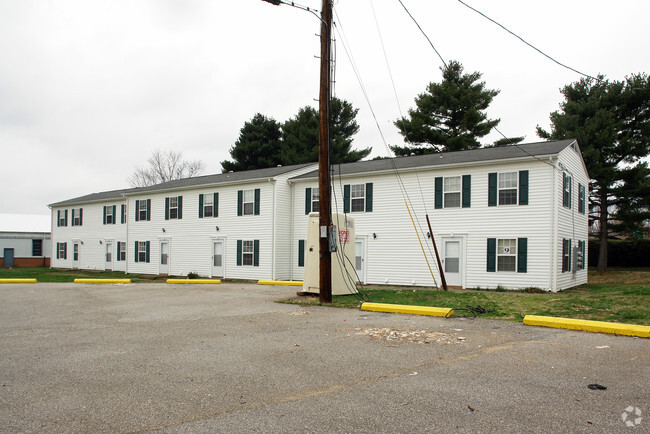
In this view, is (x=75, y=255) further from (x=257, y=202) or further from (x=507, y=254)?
(x=507, y=254)

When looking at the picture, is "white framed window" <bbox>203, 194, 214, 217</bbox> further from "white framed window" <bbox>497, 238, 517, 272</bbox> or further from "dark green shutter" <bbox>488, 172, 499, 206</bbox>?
"white framed window" <bbox>497, 238, 517, 272</bbox>

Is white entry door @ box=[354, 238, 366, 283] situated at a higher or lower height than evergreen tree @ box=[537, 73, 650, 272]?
lower

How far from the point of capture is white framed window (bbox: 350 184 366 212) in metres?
21.6

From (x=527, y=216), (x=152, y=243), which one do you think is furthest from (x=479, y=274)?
(x=152, y=243)

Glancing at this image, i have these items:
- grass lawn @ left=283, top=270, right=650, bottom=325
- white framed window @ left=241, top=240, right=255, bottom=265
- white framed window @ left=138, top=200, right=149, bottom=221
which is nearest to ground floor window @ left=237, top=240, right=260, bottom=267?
white framed window @ left=241, top=240, right=255, bottom=265

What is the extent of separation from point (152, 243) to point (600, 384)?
89.4 ft

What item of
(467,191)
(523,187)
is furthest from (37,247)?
(523,187)

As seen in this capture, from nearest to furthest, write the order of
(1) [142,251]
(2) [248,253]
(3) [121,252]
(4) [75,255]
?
1. (2) [248,253]
2. (1) [142,251]
3. (3) [121,252]
4. (4) [75,255]

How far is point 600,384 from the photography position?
4.99m

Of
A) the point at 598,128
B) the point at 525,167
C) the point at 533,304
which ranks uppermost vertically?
the point at 598,128

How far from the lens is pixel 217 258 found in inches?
1009

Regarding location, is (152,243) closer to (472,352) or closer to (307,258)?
(307,258)

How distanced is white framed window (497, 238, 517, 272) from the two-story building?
4cm

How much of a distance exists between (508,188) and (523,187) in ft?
1.76
